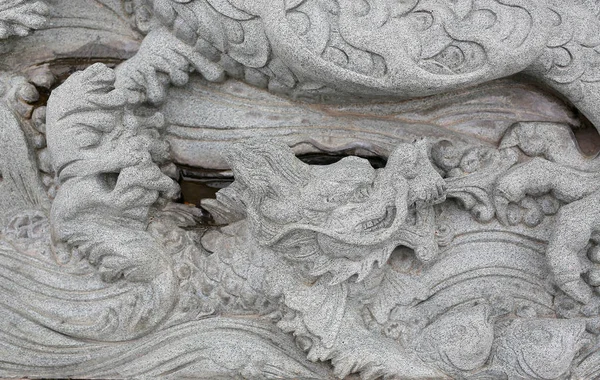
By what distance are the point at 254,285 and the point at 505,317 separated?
3.32ft

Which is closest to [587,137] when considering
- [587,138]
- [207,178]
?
[587,138]

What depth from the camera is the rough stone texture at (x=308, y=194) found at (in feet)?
7.55

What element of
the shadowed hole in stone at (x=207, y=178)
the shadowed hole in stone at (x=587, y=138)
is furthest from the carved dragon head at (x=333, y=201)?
the shadowed hole in stone at (x=587, y=138)

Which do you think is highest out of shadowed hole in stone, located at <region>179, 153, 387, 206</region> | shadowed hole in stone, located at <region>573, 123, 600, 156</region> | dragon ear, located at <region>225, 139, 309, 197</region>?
shadowed hole in stone, located at <region>573, 123, 600, 156</region>

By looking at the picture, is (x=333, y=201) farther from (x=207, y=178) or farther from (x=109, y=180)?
(x=109, y=180)

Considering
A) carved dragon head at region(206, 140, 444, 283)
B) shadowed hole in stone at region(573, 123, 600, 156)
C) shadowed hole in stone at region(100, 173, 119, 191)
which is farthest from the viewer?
shadowed hole in stone at region(573, 123, 600, 156)

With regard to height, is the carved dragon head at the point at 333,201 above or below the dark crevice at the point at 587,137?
below

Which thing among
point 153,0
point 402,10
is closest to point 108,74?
point 153,0

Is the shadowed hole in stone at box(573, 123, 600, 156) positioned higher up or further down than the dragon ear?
higher up

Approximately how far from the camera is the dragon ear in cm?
234

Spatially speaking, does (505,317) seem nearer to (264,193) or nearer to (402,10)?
(264,193)

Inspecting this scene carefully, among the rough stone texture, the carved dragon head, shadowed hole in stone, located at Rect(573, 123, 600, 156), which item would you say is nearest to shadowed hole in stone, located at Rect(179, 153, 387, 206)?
the rough stone texture

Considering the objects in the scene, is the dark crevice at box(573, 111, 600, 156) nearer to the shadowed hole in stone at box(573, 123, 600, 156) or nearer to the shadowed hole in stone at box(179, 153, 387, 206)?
the shadowed hole in stone at box(573, 123, 600, 156)

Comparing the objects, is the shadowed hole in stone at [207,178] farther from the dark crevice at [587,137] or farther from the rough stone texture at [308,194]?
the dark crevice at [587,137]
